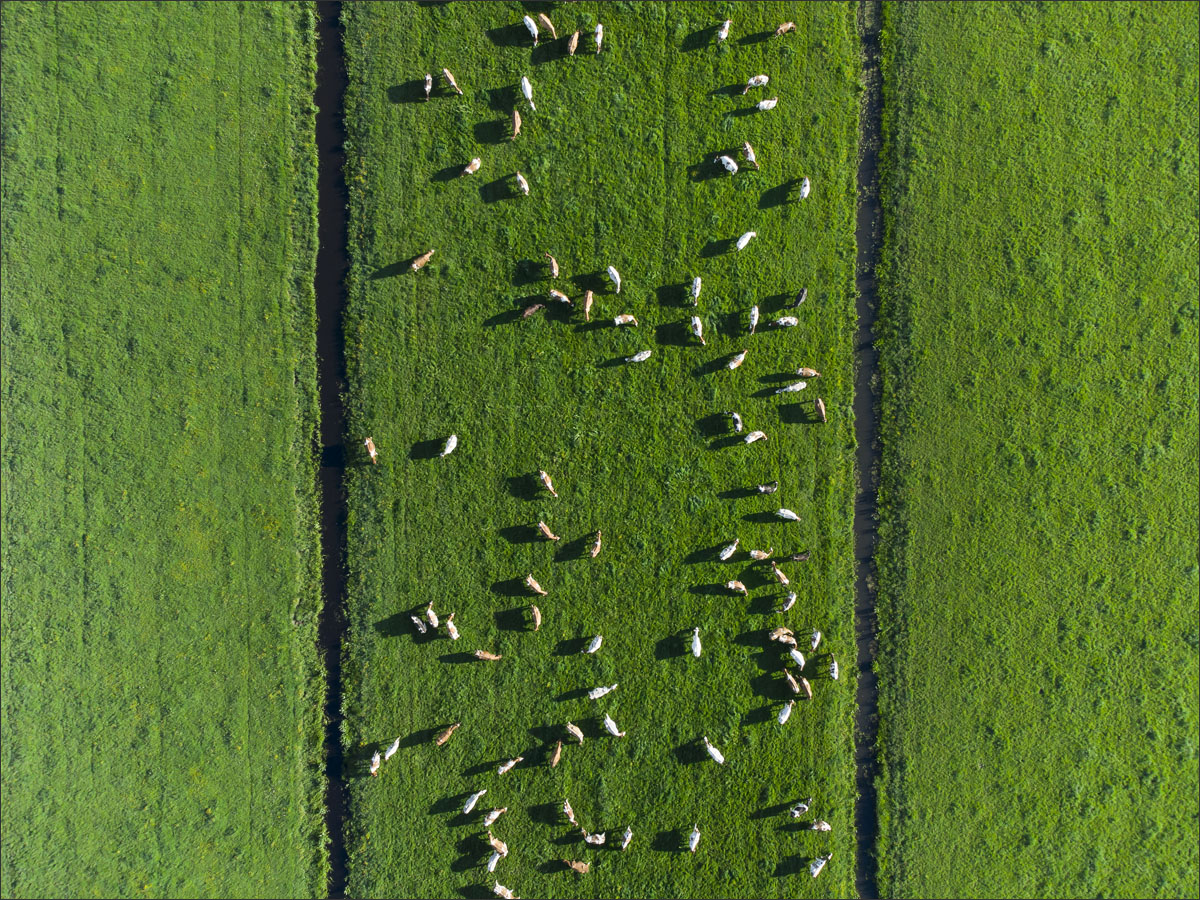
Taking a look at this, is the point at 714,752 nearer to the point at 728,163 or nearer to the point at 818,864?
the point at 818,864

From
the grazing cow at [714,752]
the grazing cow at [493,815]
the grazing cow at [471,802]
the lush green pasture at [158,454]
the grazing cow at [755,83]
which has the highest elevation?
the grazing cow at [755,83]

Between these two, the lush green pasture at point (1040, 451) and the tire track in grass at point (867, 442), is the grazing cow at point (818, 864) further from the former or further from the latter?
the lush green pasture at point (1040, 451)

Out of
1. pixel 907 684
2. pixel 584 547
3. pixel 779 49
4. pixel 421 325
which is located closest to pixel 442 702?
pixel 584 547

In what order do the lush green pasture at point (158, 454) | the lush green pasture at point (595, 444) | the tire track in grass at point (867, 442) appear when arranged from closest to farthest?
the lush green pasture at point (158, 454)
the lush green pasture at point (595, 444)
the tire track in grass at point (867, 442)

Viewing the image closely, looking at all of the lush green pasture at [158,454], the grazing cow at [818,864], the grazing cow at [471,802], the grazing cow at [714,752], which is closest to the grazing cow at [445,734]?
the grazing cow at [471,802]

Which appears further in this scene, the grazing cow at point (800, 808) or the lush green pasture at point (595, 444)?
the lush green pasture at point (595, 444)
